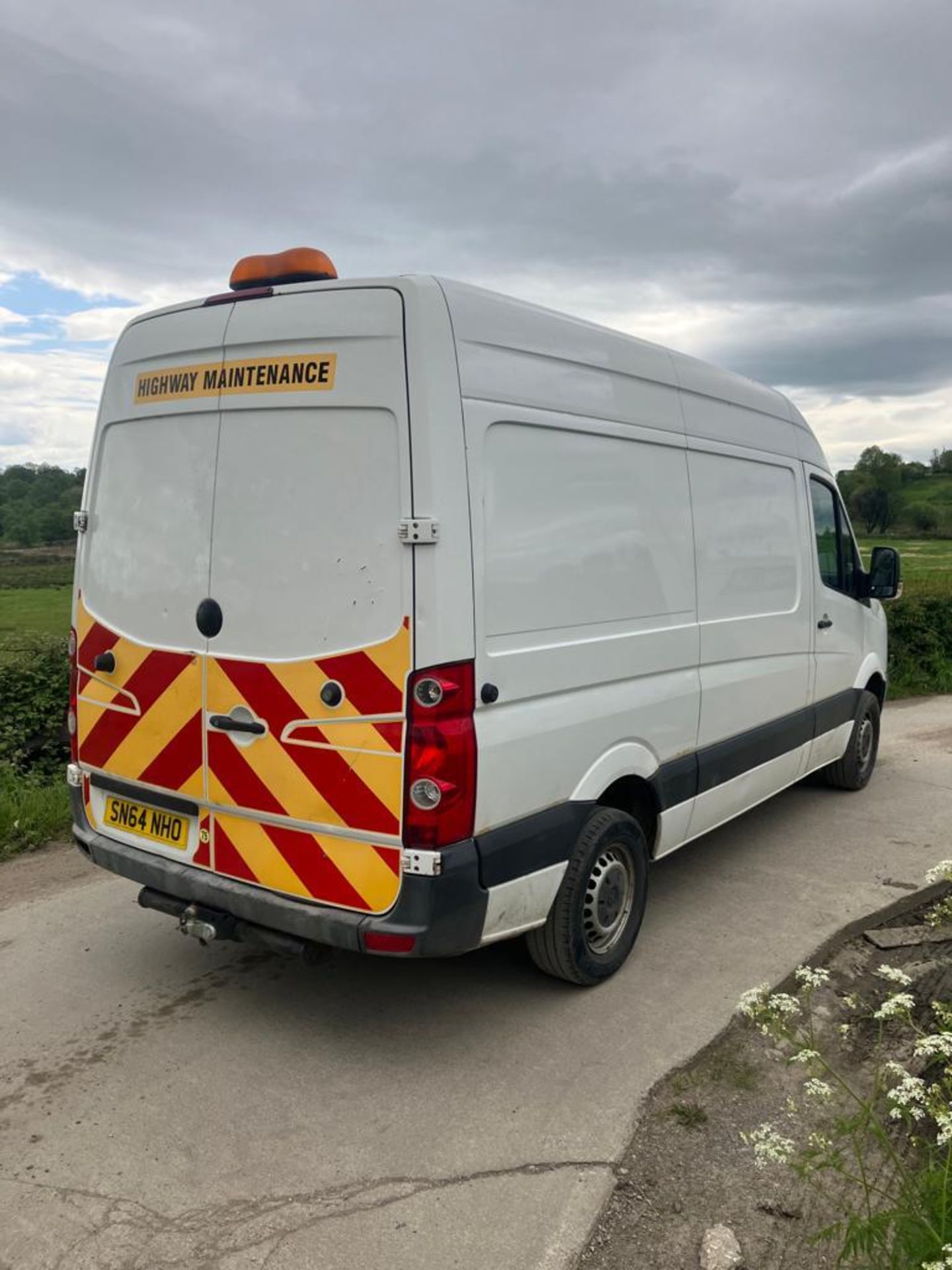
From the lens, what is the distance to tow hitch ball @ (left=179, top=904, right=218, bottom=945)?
3.49 meters

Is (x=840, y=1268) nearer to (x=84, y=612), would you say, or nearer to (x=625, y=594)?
(x=625, y=594)

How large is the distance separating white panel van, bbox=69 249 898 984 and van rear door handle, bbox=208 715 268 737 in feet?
0.05

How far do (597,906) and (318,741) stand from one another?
1.39m

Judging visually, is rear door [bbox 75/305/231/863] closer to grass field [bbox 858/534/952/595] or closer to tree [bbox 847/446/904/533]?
grass field [bbox 858/534/952/595]

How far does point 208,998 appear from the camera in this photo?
3.86 meters

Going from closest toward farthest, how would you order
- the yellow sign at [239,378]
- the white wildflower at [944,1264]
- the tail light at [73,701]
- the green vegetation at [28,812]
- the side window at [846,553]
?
the white wildflower at [944,1264] → the yellow sign at [239,378] → the tail light at [73,701] → the green vegetation at [28,812] → the side window at [846,553]

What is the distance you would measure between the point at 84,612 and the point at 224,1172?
2.23 metres

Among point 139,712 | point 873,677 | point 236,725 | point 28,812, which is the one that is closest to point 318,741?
point 236,725

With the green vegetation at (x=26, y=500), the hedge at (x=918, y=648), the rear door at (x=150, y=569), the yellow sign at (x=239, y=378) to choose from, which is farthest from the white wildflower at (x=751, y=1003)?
the hedge at (x=918, y=648)

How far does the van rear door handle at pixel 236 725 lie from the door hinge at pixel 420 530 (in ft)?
2.89

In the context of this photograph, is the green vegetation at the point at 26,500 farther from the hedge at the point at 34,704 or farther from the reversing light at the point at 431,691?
the reversing light at the point at 431,691

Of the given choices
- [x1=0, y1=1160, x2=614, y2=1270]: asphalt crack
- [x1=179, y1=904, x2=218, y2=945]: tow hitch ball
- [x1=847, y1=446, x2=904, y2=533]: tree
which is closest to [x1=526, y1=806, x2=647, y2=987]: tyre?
[x1=0, y1=1160, x2=614, y2=1270]: asphalt crack

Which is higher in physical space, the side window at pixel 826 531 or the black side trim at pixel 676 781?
the side window at pixel 826 531

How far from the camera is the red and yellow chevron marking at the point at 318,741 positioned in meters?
3.14
